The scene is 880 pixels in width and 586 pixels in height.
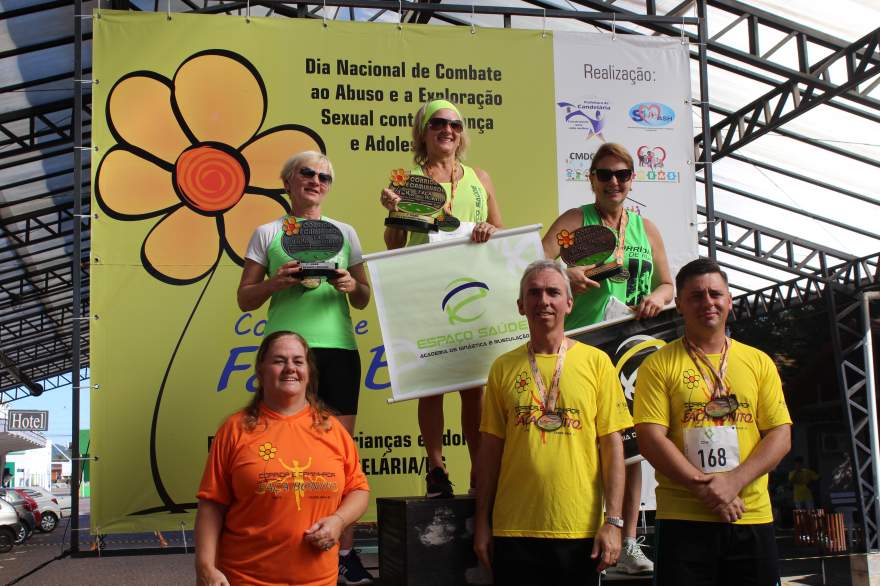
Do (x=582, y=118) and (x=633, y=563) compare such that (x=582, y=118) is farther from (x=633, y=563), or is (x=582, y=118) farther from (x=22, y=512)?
(x=22, y=512)

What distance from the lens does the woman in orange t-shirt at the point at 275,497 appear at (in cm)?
211

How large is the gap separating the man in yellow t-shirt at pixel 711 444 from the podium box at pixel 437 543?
0.61m

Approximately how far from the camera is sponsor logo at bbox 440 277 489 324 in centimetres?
310

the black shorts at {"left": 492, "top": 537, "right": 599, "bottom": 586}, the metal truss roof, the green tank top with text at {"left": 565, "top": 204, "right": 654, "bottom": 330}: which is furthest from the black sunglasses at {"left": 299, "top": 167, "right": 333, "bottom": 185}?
the metal truss roof

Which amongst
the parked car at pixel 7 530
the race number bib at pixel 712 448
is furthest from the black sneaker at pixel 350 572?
the parked car at pixel 7 530

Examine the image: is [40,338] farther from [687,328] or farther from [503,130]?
[687,328]

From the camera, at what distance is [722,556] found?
231 centimetres

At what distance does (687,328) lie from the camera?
8.34 feet

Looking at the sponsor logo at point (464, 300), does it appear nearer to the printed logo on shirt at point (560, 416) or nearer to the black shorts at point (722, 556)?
the printed logo on shirt at point (560, 416)

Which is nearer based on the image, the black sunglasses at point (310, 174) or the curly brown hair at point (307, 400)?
the curly brown hair at point (307, 400)

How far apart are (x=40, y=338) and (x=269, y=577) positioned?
95.7ft

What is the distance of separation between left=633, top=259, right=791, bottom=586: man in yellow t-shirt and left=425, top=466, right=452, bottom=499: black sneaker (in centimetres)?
73

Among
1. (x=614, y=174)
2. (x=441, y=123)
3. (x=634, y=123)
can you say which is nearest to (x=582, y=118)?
(x=634, y=123)

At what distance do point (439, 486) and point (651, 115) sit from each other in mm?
2779
